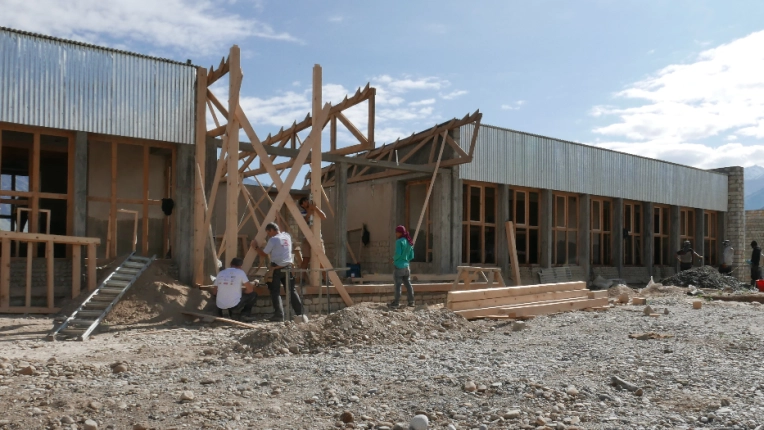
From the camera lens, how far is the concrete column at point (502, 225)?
20422 mm

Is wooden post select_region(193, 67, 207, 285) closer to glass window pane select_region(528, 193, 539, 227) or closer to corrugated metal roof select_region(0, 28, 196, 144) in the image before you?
corrugated metal roof select_region(0, 28, 196, 144)

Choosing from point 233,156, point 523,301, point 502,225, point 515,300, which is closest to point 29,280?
point 233,156

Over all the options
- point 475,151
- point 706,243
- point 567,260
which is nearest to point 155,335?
point 475,151

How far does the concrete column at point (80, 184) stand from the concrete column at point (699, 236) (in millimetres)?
23580

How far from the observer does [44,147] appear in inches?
608

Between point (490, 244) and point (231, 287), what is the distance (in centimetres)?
1108

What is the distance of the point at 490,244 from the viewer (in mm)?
20984

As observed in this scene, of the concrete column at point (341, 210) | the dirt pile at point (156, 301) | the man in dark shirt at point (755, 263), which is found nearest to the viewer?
the dirt pile at point (156, 301)

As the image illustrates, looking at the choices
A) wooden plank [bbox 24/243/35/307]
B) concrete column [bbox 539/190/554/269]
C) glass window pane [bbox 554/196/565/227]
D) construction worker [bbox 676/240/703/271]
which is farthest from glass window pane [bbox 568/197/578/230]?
wooden plank [bbox 24/243/35/307]

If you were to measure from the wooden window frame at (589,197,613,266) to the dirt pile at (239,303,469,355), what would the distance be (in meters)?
14.8

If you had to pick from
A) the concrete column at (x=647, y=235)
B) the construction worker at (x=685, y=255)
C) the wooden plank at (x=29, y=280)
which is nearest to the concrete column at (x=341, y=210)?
the wooden plank at (x=29, y=280)

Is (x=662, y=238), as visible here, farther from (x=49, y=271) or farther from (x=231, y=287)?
(x=49, y=271)

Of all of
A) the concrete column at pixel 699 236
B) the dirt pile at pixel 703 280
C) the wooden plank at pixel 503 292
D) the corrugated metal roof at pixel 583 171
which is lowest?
the dirt pile at pixel 703 280

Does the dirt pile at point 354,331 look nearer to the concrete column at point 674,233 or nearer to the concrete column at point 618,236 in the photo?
the concrete column at point 618,236
